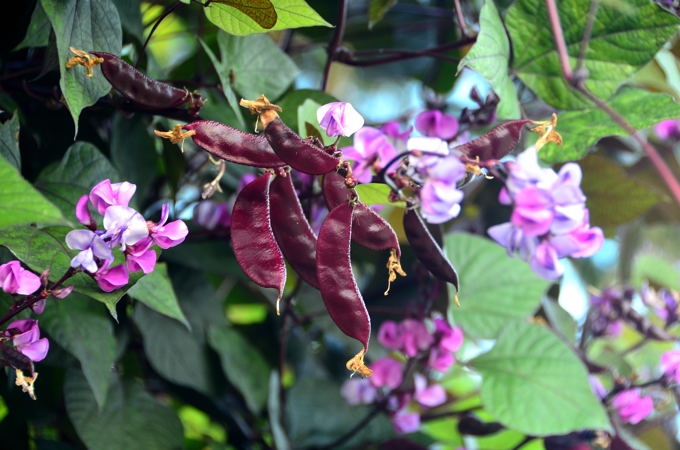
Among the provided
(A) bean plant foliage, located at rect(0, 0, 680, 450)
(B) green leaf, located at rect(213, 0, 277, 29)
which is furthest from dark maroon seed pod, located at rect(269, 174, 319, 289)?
(B) green leaf, located at rect(213, 0, 277, 29)

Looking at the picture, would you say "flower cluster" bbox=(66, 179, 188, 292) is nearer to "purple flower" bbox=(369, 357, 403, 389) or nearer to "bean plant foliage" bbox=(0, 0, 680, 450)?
"bean plant foliage" bbox=(0, 0, 680, 450)

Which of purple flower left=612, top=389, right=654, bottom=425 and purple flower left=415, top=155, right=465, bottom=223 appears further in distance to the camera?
purple flower left=612, top=389, right=654, bottom=425

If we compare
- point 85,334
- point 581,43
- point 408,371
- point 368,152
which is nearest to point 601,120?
point 581,43

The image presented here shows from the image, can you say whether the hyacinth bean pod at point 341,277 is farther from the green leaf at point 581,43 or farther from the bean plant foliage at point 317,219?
the green leaf at point 581,43

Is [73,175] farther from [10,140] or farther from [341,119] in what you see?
[341,119]

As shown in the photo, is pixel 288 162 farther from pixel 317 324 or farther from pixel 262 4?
pixel 317 324

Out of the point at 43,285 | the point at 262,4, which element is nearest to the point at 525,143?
the point at 262,4
